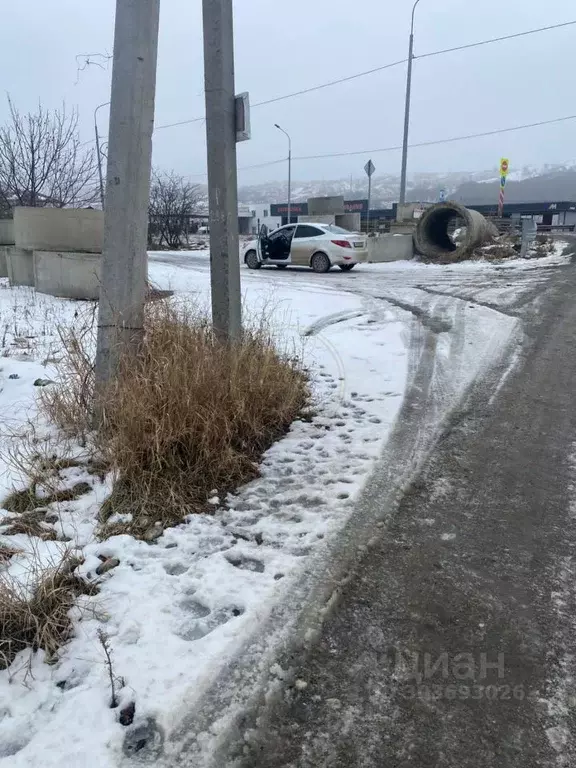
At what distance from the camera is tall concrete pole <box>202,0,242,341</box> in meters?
4.89

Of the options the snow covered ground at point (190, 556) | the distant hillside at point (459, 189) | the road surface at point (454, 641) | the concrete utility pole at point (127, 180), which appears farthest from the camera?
the distant hillside at point (459, 189)

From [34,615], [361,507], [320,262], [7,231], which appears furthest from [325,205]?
[34,615]

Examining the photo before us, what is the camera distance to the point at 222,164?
5062 mm

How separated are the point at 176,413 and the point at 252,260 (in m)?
16.2

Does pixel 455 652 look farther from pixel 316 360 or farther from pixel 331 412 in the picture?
pixel 316 360

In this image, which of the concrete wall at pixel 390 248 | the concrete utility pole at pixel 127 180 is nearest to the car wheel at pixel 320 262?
the concrete wall at pixel 390 248

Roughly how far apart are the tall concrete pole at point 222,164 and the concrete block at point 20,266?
26.6 ft

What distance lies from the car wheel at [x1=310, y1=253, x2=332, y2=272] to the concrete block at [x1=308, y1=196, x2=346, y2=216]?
13442 mm

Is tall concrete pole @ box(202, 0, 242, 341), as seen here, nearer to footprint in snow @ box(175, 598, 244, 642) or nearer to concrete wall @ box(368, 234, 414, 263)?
footprint in snow @ box(175, 598, 244, 642)

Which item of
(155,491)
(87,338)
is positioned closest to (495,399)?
(155,491)

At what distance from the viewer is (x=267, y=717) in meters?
2.12

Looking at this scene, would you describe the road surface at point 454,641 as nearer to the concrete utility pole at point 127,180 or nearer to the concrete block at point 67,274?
the concrete utility pole at point 127,180

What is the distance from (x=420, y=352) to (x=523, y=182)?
109 metres

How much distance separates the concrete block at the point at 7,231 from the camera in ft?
47.9
